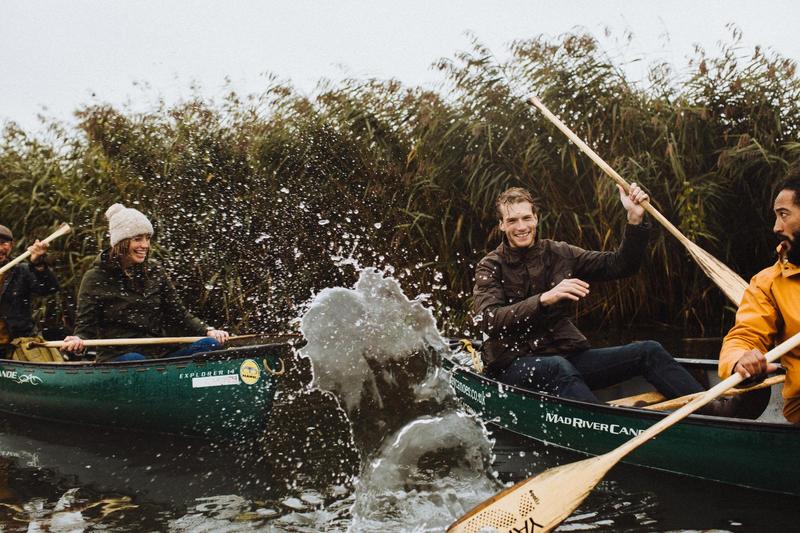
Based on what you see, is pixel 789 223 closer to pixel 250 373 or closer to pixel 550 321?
pixel 550 321

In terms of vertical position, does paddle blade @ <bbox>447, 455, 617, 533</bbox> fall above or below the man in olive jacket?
below

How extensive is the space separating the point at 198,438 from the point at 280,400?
2.65 ft

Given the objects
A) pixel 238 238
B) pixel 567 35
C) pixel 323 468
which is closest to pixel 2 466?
pixel 323 468

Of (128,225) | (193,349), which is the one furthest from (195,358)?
(128,225)

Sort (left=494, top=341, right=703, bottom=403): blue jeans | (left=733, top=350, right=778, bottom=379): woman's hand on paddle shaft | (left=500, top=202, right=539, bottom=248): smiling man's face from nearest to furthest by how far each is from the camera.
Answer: (left=733, top=350, right=778, bottom=379): woman's hand on paddle shaft, (left=494, top=341, right=703, bottom=403): blue jeans, (left=500, top=202, right=539, bottom=248): smiling man's face

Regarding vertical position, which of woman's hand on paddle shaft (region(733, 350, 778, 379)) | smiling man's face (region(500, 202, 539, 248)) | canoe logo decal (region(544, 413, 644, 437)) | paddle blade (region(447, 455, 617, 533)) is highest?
smiling man's face (region(500, 202, 539, 248))

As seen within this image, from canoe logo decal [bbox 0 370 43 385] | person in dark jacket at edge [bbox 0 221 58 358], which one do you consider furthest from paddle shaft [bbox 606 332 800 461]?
person in dark jacket at edge [bbox 0 221 58 358]

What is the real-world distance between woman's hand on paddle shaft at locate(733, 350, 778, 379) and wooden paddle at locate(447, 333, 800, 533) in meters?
0.02

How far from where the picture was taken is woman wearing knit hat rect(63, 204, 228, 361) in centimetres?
495

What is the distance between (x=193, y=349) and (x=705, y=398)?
3141 millimetres

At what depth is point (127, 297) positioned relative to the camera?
16.9ft

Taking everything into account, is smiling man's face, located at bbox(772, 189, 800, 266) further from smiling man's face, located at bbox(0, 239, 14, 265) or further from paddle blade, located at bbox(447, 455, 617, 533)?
smiling man's face, located at bbox(0, 239, 14, 265)

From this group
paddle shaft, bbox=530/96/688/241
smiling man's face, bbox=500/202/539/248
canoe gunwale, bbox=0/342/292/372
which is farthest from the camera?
canoe gunwale, bbox=0/342/292/372

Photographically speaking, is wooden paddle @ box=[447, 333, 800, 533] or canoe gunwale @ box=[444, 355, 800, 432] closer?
wooden paddle @ box=[447, 333, 800, 533]
